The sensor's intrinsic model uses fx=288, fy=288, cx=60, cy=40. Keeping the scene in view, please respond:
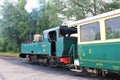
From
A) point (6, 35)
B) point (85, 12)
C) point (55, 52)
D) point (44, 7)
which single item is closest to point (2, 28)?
point (6, 35)

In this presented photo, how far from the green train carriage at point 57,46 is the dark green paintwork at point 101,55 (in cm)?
201

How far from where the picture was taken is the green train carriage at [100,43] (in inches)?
395

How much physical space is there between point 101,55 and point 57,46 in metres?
4.84

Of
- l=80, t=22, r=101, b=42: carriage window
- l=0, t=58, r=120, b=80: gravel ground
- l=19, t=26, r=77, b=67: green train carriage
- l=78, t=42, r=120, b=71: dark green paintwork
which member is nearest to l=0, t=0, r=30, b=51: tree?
l=19, t=26, r=77, b=67: green train carriage

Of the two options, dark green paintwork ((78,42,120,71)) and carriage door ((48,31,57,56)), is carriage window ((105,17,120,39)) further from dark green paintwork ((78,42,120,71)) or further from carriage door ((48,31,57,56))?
carriage door ((48,31,57,56))

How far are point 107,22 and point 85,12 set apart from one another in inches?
836

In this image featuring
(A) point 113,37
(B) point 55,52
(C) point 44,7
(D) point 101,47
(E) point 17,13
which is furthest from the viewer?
(E) point 17,13

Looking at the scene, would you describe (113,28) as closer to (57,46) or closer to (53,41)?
(57,46)

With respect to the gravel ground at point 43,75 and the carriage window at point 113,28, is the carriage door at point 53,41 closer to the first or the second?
the gravel ground at point 43,75

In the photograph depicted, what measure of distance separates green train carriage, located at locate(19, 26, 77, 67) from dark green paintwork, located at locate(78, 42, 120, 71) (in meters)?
2.01

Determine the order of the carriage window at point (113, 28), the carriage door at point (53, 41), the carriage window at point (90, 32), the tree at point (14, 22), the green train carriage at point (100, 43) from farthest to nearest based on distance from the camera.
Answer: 1. the tree at point (14, 22)
2. the carriage door at point (53, 41)
3. the carriage window at point (90, 32)
4. the green train carriage at point (100, 43)
5. the carriage window at point (113, 28)

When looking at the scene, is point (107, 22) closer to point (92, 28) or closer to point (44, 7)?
point (92, 28)

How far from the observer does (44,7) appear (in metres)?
41.2

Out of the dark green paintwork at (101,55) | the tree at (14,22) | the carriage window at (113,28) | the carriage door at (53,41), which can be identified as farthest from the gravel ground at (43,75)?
the tree at (14,22)
